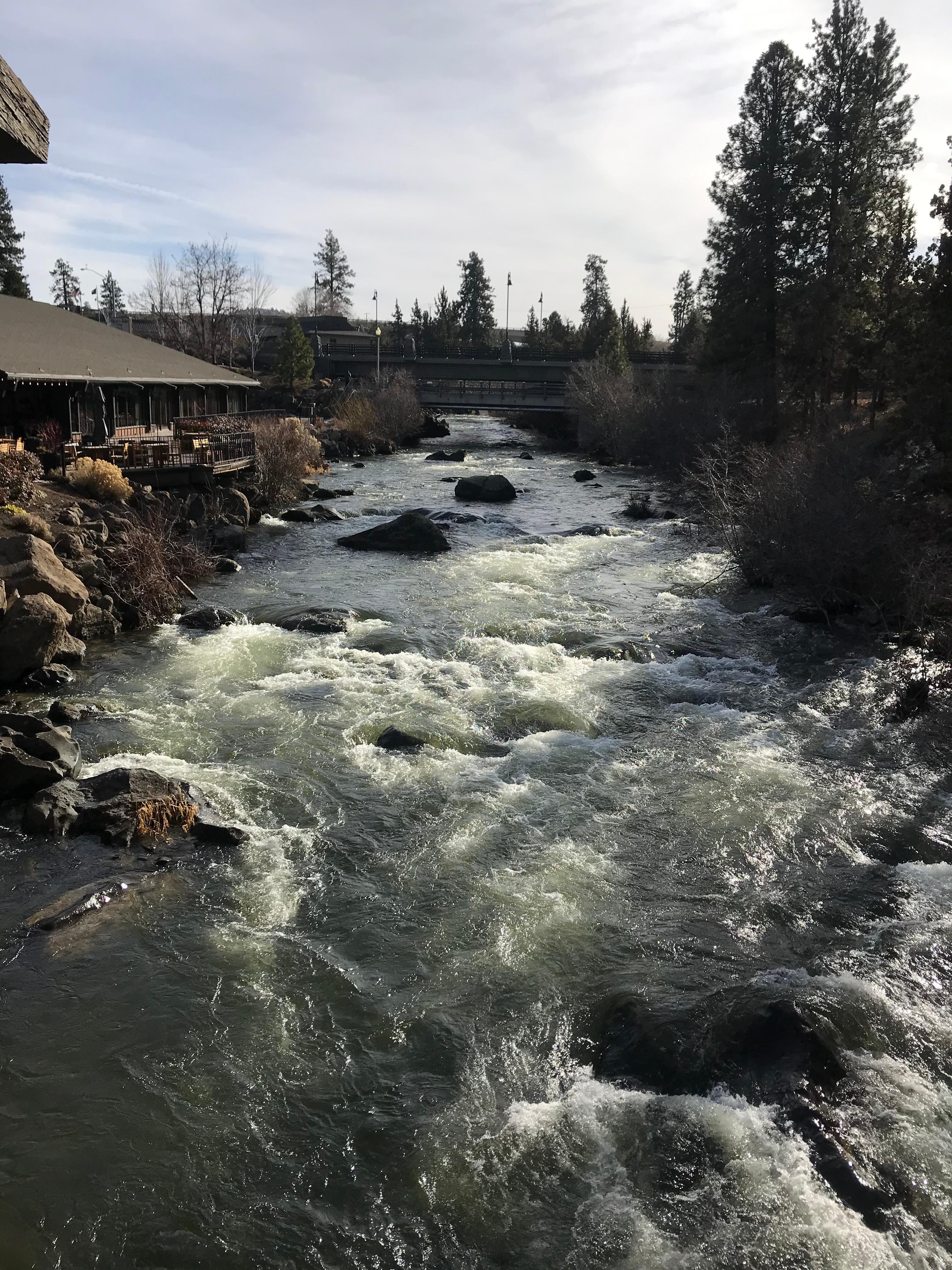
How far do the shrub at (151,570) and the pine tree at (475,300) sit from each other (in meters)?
110

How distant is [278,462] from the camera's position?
3416 centimetres

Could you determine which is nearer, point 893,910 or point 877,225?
point 893,910

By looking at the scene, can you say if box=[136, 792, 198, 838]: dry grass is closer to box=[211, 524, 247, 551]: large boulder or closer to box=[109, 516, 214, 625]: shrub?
box=[109, 516, 214, 625]: shrub

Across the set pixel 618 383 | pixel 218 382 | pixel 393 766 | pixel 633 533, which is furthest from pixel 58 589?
pixel 618 383

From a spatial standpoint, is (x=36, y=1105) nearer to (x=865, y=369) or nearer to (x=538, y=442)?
(x=865, y=369)

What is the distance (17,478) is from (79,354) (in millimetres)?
13246

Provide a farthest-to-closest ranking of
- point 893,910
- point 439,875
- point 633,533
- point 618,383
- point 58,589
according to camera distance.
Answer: point 618,383 → point 633,533 → point 58,589 → point 439,875 → point 893,910

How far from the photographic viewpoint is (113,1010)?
7.21 m

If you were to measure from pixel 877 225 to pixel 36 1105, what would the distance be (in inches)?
1677

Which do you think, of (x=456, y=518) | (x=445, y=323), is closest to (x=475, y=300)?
(x=445, y=323)

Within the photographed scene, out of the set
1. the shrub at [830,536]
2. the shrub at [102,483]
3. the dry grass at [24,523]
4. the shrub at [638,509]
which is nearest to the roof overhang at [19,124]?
the shrub at [830,536]

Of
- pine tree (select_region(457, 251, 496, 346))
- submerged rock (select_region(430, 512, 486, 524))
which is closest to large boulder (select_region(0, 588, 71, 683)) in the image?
submerged rock (select_region(430, 512, 486, 524))

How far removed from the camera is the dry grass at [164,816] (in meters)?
9.82

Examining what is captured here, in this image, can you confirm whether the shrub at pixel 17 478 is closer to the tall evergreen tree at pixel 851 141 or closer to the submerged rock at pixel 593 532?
the submerged rock at pixel 593 532
